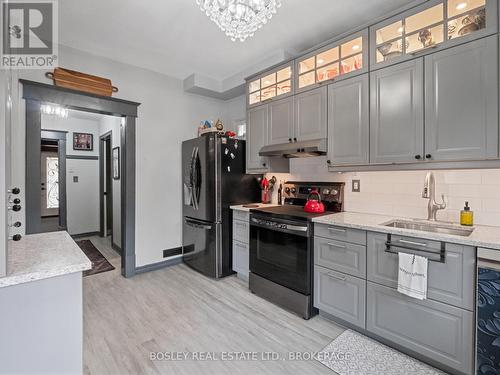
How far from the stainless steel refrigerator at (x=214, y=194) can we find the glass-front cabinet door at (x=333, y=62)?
3.86ft

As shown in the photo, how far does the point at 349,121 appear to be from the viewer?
2.37m

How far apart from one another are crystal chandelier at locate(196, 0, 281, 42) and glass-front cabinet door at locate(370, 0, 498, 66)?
1.04 meters

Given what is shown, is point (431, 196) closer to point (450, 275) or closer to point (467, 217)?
point (467, 217)

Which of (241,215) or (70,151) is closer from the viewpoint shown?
(241,215)

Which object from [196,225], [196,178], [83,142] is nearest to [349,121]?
[196,178]

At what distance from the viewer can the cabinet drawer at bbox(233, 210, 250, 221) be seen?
3.08m

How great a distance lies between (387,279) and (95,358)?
2.23 m

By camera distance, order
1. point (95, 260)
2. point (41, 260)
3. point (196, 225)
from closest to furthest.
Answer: point (41, 260)
point (196, 225)
point (95, 260)

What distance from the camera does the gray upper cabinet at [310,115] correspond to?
2.57m

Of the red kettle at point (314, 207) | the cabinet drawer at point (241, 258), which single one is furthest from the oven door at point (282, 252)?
the red kettle at point (314, 207)

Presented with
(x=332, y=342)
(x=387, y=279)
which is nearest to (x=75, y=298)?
(x=332, y=342)

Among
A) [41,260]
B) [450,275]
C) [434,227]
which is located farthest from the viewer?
[434,227]

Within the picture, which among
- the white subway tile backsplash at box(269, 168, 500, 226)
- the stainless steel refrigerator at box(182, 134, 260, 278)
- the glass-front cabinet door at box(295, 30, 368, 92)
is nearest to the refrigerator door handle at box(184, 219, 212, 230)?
the stainless steel refrigerator at box(182, 134, 260, 278)

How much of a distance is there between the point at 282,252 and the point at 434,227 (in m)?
1.32
